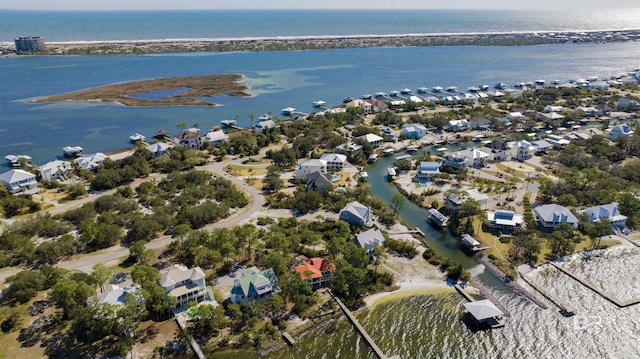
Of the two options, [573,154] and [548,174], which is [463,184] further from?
[573,154]

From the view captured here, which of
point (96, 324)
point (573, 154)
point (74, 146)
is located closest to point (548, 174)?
point (573, 154)

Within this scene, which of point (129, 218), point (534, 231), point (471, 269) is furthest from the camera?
point (129, 218)

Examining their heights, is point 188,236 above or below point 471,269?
above

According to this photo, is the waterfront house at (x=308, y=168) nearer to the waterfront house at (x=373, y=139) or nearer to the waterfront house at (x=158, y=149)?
the waterfront house at (x=373, y=139)

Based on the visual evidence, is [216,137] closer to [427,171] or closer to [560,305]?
[427,171]

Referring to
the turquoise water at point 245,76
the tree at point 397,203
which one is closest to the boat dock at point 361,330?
the tree at point 397,203
